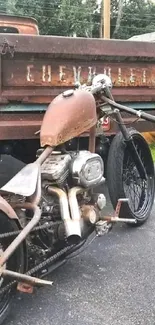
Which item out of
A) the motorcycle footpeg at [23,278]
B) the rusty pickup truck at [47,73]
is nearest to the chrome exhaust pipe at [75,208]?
the rusty pickup truck at [47,73]

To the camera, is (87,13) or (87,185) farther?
(87,13)

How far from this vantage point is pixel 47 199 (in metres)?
3.31

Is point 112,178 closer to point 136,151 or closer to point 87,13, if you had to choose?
point 136,151

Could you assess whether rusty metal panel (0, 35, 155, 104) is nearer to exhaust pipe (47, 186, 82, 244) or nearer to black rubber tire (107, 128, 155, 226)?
black rubber tire (107, 128, 155, 226)

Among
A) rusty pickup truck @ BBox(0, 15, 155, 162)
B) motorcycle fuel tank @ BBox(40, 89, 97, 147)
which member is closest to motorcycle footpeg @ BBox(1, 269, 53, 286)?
motorcycle fuel tank @ BBox(40, 89, 97, 147)

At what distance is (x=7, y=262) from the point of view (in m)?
2.87

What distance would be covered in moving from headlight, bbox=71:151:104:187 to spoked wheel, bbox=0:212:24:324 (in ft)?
2.06

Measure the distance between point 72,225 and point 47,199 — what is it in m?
0.29

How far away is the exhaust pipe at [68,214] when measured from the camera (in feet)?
10.2

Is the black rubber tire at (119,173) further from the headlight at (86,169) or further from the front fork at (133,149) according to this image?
the headlight at (86,169)

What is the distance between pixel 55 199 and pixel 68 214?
19cm

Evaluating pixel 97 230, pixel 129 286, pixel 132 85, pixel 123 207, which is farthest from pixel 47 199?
pixel 132 85

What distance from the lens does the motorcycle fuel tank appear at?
3252 mm

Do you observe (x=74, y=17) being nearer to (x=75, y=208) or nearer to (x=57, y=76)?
(x=57, y=76)
